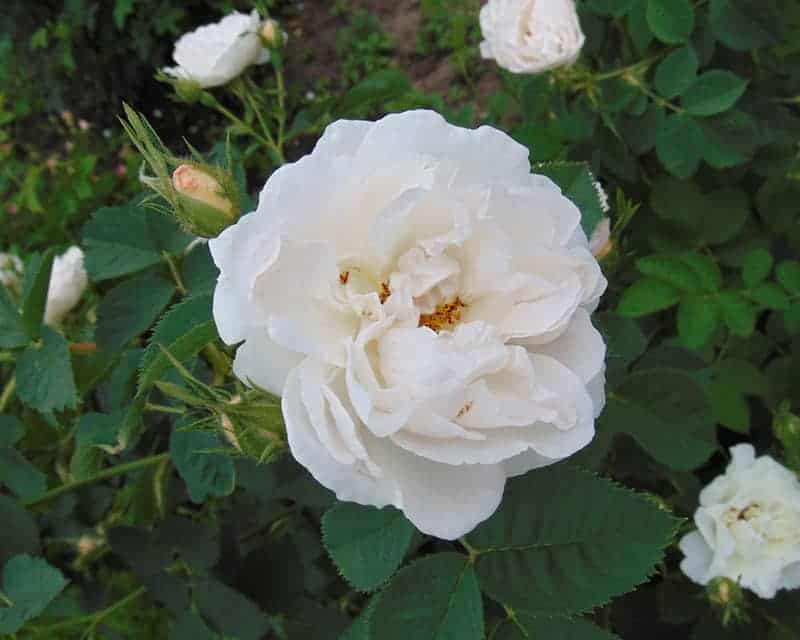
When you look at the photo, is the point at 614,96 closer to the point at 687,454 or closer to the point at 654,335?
the point at 654,335

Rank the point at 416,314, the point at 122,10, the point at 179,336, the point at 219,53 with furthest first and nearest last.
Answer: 1. the point at 122,10
2. the point at 219,53
3. the point at 179,336
4. the point at 416,314

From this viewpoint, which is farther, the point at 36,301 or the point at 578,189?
the point at 36,301

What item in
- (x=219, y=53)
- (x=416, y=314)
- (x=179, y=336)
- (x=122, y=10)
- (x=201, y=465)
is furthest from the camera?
(x=122, y=10)

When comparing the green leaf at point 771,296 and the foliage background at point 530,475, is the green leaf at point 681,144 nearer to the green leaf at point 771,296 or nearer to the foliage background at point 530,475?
the foliage background at point 530,475

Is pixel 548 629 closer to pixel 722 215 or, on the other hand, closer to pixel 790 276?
pixel 790 276

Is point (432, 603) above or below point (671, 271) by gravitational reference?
above

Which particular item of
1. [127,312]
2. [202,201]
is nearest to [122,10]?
[127,312]

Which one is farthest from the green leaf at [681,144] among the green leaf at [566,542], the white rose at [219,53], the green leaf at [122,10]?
the green leaf at [122,10]
